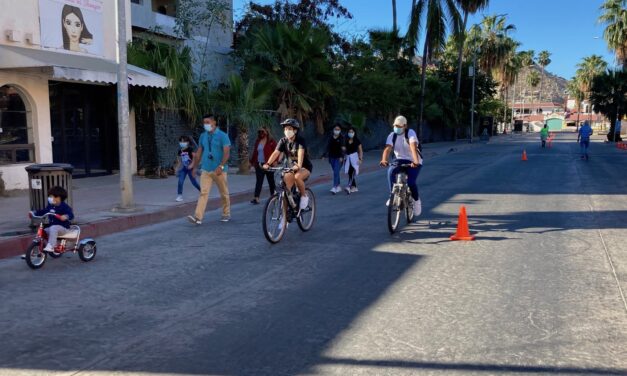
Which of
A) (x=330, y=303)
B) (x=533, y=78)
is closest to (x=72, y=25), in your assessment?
(x=330, y=303)

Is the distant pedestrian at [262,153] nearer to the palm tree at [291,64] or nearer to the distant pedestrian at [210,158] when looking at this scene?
the distant pedestrian at [210,158]

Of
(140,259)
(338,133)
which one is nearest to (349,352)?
(140,259)

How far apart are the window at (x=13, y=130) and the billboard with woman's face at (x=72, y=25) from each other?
1507 millimetres

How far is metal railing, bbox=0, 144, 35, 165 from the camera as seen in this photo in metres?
13.3

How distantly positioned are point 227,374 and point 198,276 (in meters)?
2.64

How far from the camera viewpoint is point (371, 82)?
26328mm

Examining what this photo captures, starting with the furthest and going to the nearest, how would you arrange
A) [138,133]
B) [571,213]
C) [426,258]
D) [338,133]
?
[138,133]
[338,133]
[571,213]
[426,258]

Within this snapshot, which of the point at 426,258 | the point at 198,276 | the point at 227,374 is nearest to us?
the point at 227,374

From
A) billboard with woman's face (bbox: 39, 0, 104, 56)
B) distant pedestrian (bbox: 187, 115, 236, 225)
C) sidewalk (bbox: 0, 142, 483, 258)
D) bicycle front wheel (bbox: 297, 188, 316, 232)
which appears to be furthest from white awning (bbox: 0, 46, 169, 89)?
bicycle front wheel (bbox: 297, 188, 316, 232)

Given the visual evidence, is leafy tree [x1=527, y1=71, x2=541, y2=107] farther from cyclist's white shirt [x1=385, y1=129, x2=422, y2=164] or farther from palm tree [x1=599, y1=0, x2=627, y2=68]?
cyclist's white shirt [x1=385, y1=129, x2=422, y2=164]

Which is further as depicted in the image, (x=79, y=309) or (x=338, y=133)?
(x=338, y=133)

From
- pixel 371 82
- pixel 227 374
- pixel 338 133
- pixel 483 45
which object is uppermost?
pixel 483 45

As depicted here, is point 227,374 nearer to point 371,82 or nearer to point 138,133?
point 138,133

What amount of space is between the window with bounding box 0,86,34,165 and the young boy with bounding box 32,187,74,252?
771cm
